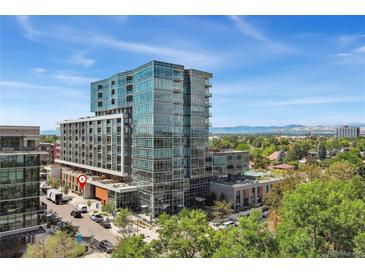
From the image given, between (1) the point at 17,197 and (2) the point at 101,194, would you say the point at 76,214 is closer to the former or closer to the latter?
(2) the point at 101,194

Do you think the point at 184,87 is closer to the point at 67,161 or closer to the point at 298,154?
the point at 67,161

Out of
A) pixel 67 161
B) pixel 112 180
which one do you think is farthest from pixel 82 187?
pixel 67 161

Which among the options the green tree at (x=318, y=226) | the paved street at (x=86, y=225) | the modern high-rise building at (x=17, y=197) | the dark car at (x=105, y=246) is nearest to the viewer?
the green tree at (x=318, y=226)

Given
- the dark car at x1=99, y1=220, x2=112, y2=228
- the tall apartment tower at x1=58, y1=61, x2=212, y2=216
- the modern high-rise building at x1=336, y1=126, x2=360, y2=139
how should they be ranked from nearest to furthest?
the dark car at x1=99, y1=220, x2=112, y2=228
the tall apartment tower at x1=58, y1=61, x2=212, y2=216
the modern high-rise building at x1=336, y1=126, x2=360, y2=139

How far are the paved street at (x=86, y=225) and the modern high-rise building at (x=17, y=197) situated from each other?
2.63 m

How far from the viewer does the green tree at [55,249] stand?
672 cm

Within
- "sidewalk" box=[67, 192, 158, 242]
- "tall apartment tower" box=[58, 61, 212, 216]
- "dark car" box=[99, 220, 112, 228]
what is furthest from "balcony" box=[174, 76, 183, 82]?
"dark car" box=[99, 220, 112, 228]

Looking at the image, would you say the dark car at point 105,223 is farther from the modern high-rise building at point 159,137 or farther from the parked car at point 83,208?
the parked car at point 83,208

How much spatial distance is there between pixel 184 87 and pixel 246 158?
5.53 metres

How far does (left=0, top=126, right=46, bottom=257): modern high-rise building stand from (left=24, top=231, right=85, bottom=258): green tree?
0.72 metres

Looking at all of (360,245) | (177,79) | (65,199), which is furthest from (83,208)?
(360,245)

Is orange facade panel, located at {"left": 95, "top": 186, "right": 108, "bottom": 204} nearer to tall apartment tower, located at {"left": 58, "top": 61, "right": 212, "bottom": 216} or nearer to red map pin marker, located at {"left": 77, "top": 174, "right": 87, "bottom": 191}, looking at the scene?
red map pin marker, located at {"left": 77, "top": 174, "right": 87, "bottom": 191}

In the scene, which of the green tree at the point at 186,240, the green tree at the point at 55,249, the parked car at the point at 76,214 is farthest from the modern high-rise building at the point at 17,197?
the parked car at the point at 76,214

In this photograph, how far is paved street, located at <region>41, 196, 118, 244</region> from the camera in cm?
1040
